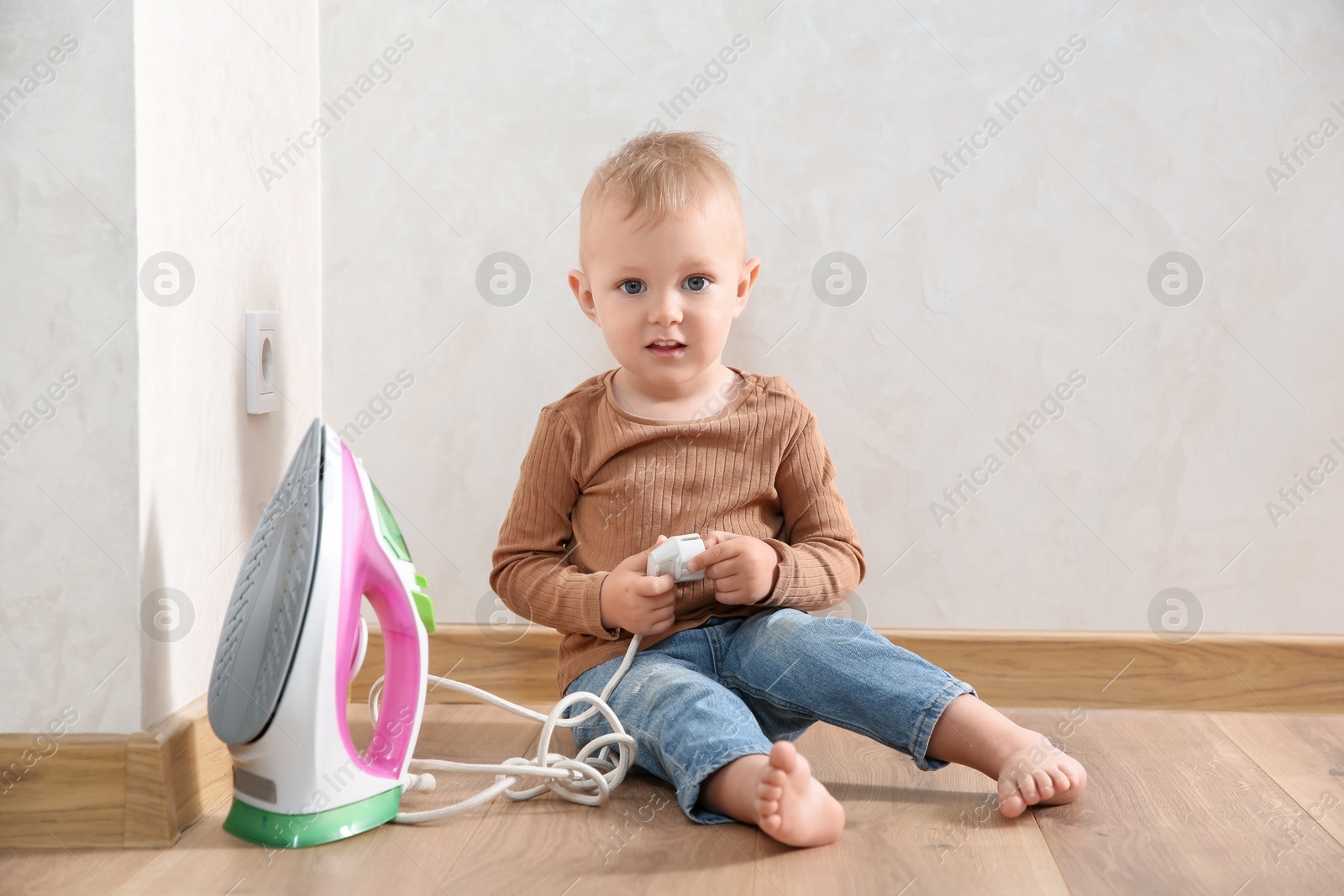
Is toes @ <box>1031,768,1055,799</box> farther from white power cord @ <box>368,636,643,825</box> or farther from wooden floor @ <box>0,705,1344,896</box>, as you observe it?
white power cord @ <box>368,636,643,825</box>

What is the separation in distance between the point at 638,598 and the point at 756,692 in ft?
0.48

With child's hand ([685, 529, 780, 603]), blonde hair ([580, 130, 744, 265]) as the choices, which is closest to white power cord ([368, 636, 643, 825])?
child's hand ([685, 529, 780, 603])

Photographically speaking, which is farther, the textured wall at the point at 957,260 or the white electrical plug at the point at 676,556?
the textured wall at the point at 957,260

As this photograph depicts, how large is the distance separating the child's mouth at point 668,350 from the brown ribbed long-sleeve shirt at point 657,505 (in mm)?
72

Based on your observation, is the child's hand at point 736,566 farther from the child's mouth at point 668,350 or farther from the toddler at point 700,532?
the child's mouth at point 668,350

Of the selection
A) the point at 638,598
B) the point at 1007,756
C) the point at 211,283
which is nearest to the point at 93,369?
the point at 211,283

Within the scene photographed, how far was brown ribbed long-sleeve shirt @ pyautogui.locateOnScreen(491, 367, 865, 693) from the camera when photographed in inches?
42.1

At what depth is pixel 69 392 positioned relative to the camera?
33.1 inches

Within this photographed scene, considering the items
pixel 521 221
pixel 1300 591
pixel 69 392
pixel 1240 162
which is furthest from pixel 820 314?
pixel 69 392

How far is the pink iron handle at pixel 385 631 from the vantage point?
2.78ft

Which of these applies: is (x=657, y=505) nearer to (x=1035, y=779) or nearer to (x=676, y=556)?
(x=676, y=556)

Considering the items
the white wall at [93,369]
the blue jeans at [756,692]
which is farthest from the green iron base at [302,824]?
the blue jeans at [756,692]

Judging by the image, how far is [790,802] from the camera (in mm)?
811

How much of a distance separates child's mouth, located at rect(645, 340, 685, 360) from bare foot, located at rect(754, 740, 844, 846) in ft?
1.35
